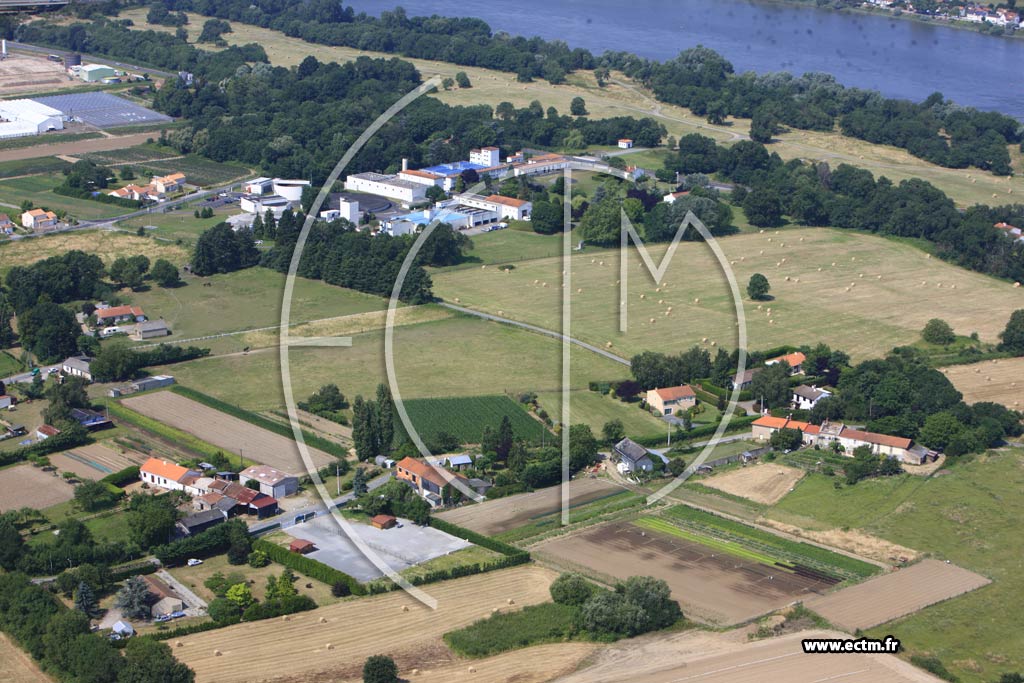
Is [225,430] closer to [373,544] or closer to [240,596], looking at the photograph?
[373,544]

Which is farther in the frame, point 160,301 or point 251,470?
point 160,301

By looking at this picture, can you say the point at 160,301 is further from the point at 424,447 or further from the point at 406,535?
the point at 406,535

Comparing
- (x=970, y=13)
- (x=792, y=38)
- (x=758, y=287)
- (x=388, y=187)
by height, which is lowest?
(x=758, y=287)

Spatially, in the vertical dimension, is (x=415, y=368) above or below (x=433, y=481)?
above

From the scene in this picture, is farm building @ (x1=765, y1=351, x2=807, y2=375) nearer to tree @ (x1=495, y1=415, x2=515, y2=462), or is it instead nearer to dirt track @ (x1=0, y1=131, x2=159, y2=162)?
tree @ (x1=495, y1=415, x2=515, y2=462)

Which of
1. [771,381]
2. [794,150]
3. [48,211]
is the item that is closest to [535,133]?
[794,150]

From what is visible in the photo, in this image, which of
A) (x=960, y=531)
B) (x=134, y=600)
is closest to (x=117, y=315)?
(x=134, y=600)
